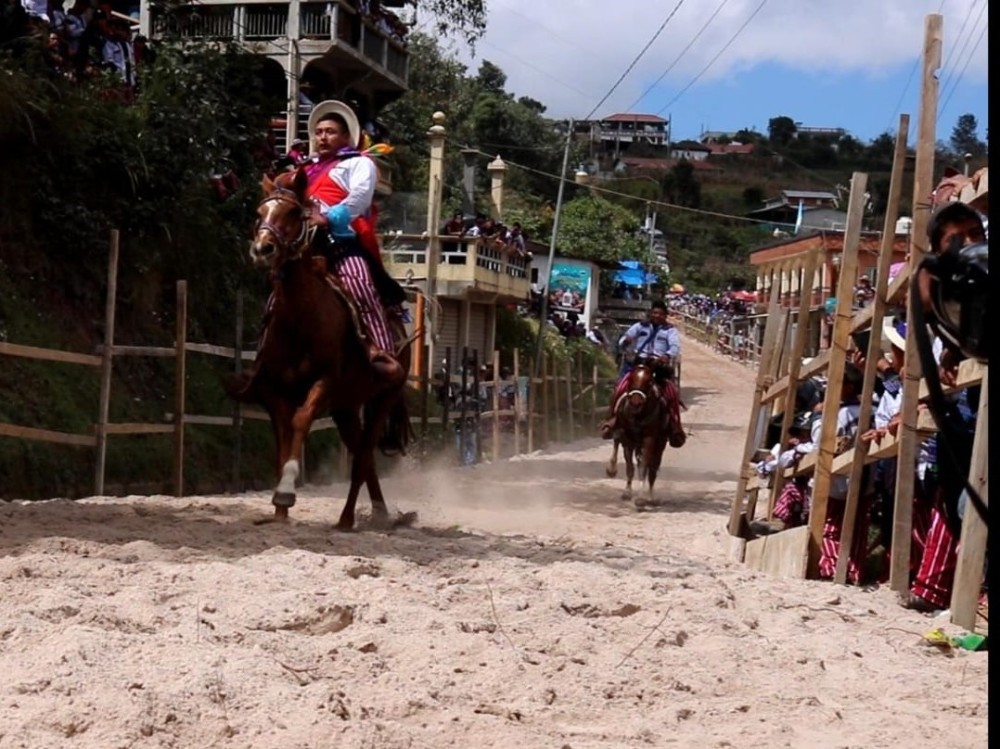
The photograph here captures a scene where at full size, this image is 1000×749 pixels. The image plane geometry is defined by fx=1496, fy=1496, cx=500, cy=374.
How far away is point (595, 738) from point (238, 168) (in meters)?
15.2

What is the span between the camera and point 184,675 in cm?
470

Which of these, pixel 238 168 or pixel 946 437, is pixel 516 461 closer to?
pixel 238 168

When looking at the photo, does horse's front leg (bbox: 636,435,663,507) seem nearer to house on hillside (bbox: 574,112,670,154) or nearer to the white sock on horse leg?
the white sock on horse leg

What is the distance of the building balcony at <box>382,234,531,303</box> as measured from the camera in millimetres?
30562

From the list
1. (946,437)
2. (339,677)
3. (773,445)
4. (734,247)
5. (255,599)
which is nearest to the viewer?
(946,437)

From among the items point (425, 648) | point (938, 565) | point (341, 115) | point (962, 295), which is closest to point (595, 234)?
point (341, 115)

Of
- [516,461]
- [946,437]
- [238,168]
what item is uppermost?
[238,168]

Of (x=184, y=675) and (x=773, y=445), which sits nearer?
(x=184, y=675)

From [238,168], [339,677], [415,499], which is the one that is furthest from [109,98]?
[339,677]

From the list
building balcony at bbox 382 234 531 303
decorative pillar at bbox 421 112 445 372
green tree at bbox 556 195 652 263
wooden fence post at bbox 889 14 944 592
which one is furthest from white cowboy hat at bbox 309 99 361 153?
green tree at bbox 556 195 652 263

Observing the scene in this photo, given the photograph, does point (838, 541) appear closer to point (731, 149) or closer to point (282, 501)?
point (282, 501)

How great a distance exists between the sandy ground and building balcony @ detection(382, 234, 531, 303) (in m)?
22.4

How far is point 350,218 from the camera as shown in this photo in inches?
354

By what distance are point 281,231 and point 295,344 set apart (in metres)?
0.74
